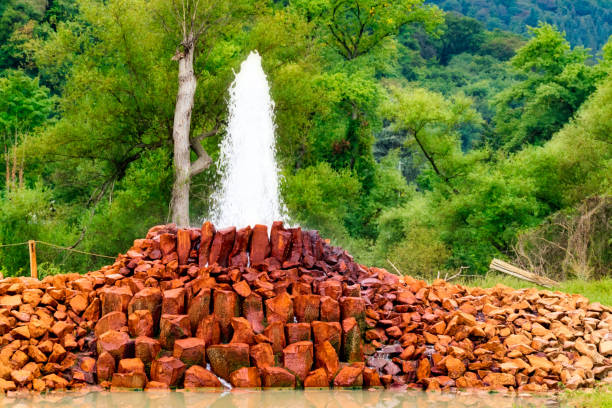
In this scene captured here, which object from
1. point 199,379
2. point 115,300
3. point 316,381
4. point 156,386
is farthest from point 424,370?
point 115,300

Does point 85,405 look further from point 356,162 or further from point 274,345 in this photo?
point 356,162

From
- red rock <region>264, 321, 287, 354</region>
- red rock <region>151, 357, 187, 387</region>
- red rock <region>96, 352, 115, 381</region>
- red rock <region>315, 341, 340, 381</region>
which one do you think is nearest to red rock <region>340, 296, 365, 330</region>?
red rock <region>315, 341, 340, 381</region>

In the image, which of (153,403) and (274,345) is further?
(274,345)

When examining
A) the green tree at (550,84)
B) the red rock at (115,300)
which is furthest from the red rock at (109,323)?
the green tree at (550,84)

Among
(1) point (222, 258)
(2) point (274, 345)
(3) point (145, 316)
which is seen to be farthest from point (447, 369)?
(3) point (145, 316)

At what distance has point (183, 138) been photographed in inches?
659

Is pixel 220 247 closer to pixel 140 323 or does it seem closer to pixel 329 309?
pixel 140 323

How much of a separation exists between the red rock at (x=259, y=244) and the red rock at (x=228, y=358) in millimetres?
1408

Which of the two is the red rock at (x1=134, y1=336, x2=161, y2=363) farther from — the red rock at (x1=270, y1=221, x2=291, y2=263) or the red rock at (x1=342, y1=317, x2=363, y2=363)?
the red rock at (x1=342, y1=317, x2=363, y2=363)

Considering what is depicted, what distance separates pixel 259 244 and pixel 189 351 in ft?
5.80

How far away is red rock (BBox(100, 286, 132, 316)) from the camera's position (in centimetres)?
771

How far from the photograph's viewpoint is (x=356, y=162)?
26.8 meters

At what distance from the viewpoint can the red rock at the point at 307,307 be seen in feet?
25.0

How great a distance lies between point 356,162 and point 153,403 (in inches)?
833
